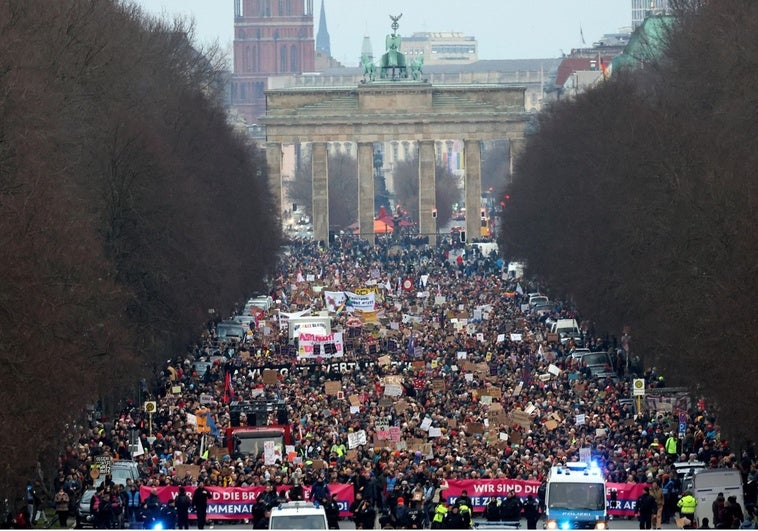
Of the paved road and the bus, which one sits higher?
the bus

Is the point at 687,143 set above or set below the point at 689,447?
above

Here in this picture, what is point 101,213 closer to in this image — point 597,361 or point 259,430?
point 597,361

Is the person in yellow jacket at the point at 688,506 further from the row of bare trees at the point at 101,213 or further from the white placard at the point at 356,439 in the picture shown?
the row of bare trees at the point at 101,213

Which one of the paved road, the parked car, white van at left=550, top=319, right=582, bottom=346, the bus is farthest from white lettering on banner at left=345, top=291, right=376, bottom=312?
the bus

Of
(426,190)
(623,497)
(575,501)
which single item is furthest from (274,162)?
(575,501)

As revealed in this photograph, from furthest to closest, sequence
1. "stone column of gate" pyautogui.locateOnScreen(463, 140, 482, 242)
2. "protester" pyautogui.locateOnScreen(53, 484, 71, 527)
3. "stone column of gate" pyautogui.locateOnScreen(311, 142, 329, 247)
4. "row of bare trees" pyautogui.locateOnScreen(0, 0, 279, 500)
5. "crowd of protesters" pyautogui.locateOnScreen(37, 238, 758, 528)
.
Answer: "stone column of gate" pyautogui.locateOnScreen(311, 142, 329, 247) → "stone column of gate" pyautogui.locateOnScreen(463, 140, 482, 242) → "crowd of protesters" pyautogui.locateOnScreen(37, 238, 758, 528) → "protester" pyautogui.locateOnScreen(53, 484, 71, 527) → "row of bare trees" pyautogui.locateOnScreen(0, 0, 279, 500)

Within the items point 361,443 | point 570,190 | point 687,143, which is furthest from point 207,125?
point 361,443

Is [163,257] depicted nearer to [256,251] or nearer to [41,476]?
[41,476]

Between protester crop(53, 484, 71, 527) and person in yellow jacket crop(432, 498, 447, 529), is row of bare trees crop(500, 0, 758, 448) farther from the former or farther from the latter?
protester crop(53, 484, 71, 527)
